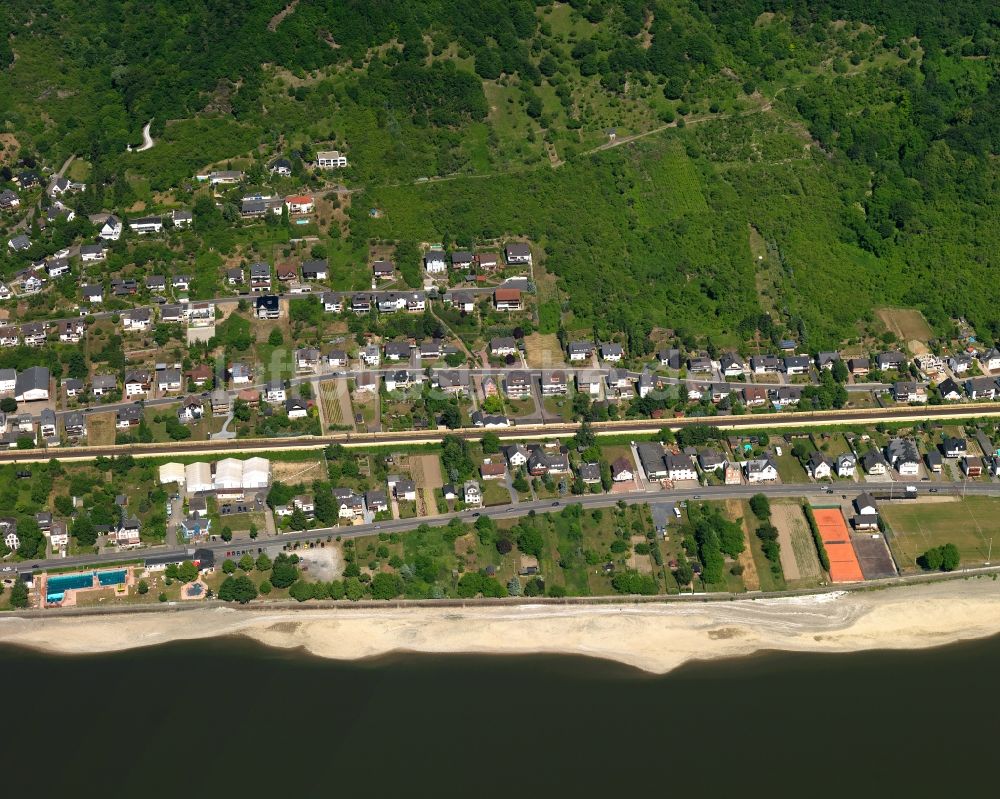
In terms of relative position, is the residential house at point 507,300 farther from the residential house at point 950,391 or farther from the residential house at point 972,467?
the residential house at point 972,467

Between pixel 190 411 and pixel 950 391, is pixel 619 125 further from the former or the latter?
pixel 190 411

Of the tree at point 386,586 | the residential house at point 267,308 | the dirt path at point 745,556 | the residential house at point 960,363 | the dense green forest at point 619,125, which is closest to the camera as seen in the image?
the tree at point 386,586

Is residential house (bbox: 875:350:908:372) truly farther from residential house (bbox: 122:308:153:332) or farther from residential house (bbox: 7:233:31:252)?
residential house (bbox: 7:233:31:252)

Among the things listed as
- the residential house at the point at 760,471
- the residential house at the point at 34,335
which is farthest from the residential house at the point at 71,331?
the residential house at the point at 760,471

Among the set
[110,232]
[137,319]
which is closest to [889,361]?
[137,319]

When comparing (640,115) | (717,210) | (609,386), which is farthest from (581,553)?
(640,115)

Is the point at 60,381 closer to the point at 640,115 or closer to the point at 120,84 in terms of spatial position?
the point at 120,84

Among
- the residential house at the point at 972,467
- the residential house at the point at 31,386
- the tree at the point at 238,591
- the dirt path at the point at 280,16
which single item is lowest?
the tree at the point at 238,591
